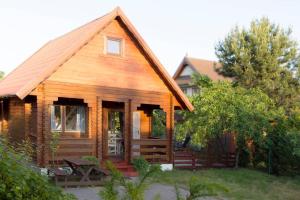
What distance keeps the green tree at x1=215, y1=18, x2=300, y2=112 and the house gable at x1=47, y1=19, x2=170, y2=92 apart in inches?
608

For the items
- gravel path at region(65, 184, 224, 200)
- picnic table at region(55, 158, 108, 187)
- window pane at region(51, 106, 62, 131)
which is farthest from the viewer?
window pane at region(51, 106, 62, 131)

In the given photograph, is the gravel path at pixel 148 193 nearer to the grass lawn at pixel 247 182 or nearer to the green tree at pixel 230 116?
the grass lawn at pixel 247 182

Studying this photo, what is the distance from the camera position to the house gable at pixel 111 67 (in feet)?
49.2

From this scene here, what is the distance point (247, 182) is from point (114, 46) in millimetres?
7433

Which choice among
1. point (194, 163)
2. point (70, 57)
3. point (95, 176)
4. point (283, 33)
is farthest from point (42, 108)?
point (283, 33)

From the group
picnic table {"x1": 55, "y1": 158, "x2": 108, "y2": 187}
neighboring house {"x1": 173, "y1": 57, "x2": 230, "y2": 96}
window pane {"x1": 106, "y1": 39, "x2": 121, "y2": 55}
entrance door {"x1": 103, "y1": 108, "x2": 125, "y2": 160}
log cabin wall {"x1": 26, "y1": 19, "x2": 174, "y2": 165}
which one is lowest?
picnic table {"x1": 55, "y1": 158, "x2": 108, "y2": 187}

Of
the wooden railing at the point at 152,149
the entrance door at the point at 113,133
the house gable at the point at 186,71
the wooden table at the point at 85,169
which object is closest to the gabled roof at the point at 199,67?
the house gable at the point at 186,71

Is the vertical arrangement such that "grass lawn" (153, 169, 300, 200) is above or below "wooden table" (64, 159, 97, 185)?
below

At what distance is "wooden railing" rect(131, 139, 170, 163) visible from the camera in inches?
652

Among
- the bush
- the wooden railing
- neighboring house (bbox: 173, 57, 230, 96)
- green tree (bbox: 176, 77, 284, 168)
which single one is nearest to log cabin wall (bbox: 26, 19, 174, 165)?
the wooden railing

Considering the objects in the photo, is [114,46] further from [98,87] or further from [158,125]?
[158,125]

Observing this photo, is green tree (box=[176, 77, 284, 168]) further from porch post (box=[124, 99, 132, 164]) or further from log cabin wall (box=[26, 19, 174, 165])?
porch post (box=[124, 99, 132, 164])

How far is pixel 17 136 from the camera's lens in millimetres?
17812

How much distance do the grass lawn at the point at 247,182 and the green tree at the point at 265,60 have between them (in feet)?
44.9
